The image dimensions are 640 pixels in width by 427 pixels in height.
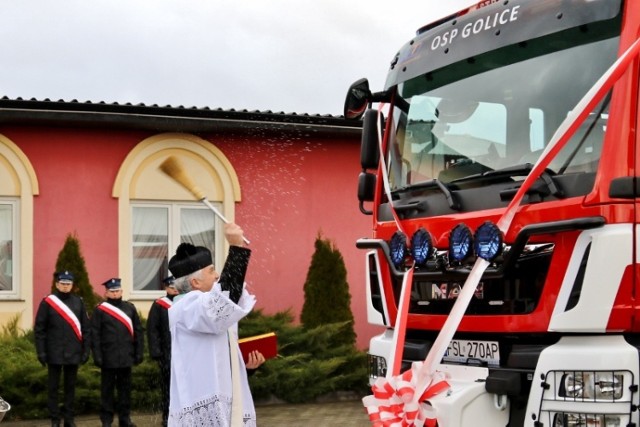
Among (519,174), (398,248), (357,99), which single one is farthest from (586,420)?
(357,99)

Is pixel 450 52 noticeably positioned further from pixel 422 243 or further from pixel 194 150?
pixel 194 150

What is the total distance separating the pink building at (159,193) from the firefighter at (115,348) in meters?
2.89

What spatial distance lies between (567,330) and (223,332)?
210 cm

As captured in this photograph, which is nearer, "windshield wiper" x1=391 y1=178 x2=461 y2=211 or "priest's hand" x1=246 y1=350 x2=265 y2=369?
"windshield wiper" x1=391 y1=178 x2=461 y2=211

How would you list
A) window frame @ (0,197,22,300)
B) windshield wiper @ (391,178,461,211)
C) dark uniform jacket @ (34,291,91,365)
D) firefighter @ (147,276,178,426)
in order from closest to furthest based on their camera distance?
1. windshield wiper @ (391,178,461,211)
2. dark uniform jacket @ (34,291,91,365)
3. firefighter @ (147,276,178,426)
4. window frame @ (0,197,22,300)

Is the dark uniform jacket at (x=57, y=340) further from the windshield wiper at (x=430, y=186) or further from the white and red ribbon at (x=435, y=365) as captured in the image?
the white and red ribbon at (x=435, y=365)

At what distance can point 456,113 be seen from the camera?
7531 mm

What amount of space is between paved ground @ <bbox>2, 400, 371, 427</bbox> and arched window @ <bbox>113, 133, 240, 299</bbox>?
284 centimetres

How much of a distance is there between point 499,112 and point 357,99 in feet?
4.81

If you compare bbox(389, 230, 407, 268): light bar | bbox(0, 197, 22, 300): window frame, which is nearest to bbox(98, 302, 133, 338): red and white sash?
bbox(0, 197, 22, 300): window frame

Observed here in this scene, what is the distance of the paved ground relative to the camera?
43.4ft

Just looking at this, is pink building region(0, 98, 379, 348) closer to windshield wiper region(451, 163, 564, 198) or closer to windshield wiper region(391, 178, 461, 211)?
windshield wiper region(391, 178, 461, 211)

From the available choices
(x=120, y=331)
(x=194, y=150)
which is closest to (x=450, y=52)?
(x=120, y=331)

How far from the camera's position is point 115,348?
512 inches
